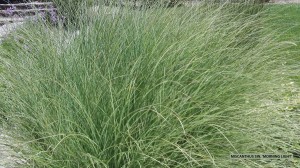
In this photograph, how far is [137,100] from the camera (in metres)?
2.34

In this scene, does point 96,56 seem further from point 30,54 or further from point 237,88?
point 237,88

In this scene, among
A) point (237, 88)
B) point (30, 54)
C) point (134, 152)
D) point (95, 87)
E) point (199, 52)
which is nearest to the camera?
point (134, 152)

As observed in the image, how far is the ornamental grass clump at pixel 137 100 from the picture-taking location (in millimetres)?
2098

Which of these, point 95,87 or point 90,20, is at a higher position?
point 90,20

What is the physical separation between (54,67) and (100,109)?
67 centimetres

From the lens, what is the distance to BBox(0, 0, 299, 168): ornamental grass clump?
2.10 meters

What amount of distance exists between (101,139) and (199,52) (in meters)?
1.10

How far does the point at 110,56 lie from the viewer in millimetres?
2584

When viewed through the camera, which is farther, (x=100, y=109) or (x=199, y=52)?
(x=199, y=52)

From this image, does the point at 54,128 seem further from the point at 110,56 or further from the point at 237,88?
the point at 237,88

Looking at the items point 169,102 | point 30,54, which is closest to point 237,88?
point 169,102

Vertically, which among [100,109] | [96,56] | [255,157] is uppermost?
[96,56]

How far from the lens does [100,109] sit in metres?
2.20

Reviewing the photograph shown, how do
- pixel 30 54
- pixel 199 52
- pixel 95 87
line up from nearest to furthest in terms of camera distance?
pixel 95 87, pixel 199 52, pixel 30 54
